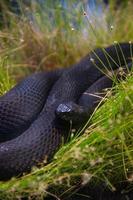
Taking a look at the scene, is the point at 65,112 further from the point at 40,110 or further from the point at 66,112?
the point at 40,110

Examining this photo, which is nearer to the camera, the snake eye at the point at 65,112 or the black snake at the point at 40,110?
the black snake at the point at 40,110

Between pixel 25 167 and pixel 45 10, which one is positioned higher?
pixel 45 10

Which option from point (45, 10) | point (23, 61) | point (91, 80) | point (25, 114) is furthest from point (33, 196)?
point (45, 10)

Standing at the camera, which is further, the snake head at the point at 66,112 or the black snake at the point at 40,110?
the snake head at the point at 66,112

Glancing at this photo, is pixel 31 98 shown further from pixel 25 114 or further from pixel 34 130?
pixel 34 130

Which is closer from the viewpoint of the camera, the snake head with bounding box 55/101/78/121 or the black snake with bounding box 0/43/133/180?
the black snake with bounding box 0/43/133/180

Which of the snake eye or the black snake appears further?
the snake eye

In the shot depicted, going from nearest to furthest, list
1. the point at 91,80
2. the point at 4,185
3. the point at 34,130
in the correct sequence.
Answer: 1. the point at 4,185
2. the point at 34,130
3. the point at 91,80

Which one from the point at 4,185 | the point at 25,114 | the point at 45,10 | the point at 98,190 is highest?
the point at 45,10
